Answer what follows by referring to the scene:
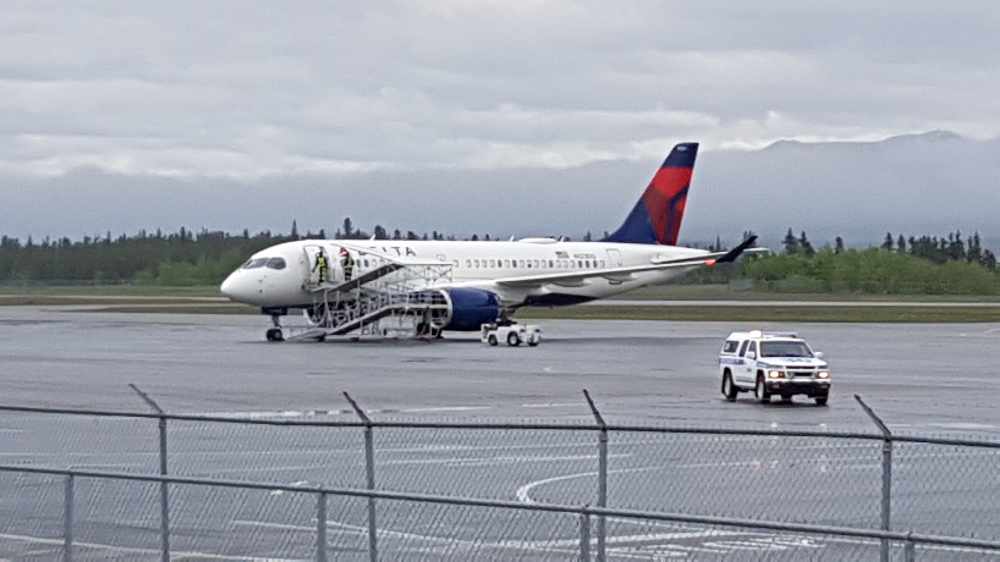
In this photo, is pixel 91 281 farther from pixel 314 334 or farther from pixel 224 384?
pixel 224 384

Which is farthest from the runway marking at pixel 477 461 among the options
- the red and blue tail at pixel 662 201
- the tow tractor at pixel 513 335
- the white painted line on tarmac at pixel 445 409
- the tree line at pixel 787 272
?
the tree line at pixel 787 272

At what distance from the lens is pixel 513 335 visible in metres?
56.8

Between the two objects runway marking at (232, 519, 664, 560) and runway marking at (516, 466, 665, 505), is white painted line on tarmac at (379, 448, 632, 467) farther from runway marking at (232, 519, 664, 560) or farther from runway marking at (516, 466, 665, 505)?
runway marking at (232, 519, 664, 560)

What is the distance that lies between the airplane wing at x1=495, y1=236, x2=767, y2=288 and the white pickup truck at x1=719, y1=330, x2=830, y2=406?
28.9m

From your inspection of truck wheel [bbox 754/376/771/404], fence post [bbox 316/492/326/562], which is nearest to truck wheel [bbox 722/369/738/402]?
truck wheel [bbox 754/376/771/404]

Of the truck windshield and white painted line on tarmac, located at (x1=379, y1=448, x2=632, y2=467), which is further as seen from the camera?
the truck windshield

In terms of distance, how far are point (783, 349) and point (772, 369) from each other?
1.49 m

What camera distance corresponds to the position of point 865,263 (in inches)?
6339

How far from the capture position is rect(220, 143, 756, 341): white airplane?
61656mm

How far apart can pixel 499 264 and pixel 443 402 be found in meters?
36.0

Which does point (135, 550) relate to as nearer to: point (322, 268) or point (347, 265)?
point (322, 268)

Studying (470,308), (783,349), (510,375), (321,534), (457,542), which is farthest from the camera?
(470,308)

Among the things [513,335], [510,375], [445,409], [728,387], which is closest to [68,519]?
[445,409]

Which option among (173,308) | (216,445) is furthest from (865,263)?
(216,445)
